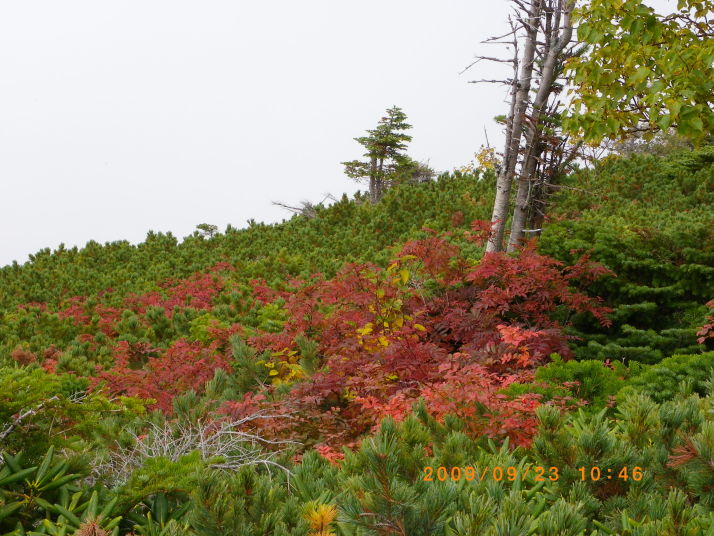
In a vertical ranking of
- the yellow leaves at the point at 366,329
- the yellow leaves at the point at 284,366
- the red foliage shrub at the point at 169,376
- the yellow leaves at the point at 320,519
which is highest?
the yellow leaves at the point at 366,329

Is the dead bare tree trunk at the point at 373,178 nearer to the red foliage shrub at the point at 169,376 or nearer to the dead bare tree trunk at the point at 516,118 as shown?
the dead bare tree trunk at the point at 516,118

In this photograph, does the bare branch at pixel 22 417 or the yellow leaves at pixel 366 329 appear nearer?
the bare branch at pixel 22 417

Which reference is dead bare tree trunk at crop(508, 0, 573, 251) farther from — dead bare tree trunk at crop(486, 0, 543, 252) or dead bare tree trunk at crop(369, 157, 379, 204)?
dead bare tree trunk at crop(369, 157, 379, 204)

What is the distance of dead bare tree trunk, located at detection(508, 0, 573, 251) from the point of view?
27.5 ft
